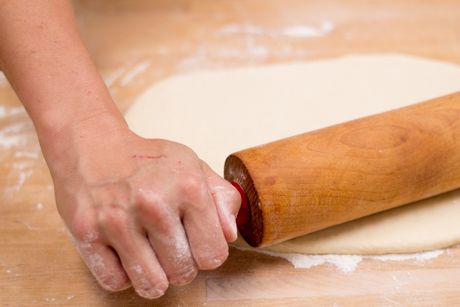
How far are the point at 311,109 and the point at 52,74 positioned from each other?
30.5 inches

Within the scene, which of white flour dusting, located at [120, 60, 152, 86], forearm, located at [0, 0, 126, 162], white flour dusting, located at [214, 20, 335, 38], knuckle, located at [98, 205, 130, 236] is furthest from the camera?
white flour dusting, located at [214, 20, 335, 38]

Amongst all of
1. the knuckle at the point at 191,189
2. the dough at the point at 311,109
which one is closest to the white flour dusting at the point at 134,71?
the dough at the point at 311,109

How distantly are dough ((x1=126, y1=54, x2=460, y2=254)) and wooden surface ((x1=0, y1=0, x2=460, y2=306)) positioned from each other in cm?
7

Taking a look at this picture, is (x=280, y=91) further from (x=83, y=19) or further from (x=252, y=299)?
(x=83, y=19)

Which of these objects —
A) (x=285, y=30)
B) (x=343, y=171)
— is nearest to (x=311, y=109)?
(x=343, y=171)

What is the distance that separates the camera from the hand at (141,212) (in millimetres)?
731

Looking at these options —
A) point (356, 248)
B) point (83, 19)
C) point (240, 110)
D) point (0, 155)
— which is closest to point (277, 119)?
point (240, 110)

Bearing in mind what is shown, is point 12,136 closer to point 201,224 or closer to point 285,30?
point 201,224

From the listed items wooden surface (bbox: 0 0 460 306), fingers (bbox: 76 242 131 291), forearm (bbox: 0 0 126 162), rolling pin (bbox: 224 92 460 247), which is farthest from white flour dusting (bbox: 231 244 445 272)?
forearm (bbox: 0 0 126 162)

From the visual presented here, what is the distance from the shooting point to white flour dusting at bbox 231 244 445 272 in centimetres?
104

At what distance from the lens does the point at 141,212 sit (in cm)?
73

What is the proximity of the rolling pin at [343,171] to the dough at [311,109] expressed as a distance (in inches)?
3.7

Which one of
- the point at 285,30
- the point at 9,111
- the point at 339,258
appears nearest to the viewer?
the point at 339,258

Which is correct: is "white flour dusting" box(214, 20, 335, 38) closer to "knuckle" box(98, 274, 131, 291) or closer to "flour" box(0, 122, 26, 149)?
"flour" box(0, 122, 26, 149)
